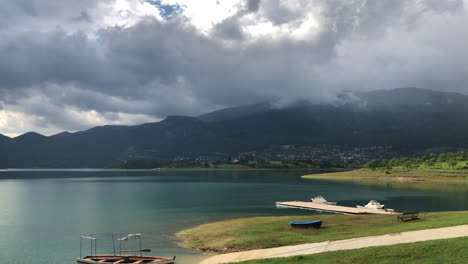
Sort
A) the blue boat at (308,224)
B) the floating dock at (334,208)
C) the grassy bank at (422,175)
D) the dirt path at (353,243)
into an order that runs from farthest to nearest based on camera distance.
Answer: the grassy bank at (422,175), the floating dock at (334,208), the blue boat at (308,224), the dirt path at (353,243)

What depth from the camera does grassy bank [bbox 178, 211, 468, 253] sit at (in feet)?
125

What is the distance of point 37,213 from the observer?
74.7 m

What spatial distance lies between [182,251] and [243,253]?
8.03 metres

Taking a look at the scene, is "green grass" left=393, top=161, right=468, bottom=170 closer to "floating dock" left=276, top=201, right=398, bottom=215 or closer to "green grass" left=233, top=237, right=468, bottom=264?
"floating dock" left=276, top=201, right=398, bottom=215

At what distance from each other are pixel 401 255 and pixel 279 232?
2009cm

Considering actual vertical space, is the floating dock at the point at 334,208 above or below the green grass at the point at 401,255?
below

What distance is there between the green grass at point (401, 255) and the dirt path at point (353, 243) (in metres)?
2.19

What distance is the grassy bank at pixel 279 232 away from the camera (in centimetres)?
3816

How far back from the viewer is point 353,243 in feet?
105

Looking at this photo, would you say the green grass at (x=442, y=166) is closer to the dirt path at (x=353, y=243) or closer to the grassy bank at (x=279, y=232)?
the grassy bank at (x=279, y=232)

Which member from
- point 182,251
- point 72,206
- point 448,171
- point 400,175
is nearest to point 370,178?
point 400,175

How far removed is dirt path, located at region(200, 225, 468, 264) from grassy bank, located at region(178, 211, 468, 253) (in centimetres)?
290

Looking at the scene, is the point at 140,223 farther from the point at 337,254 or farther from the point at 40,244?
the point at 337,254

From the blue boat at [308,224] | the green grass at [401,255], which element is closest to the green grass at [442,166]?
the blue boat at [308,224]
